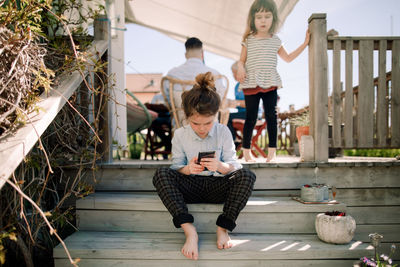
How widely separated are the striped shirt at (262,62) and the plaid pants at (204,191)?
101cm

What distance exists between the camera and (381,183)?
212 centimetres

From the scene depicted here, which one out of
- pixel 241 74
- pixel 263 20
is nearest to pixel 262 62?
pixel 241 74

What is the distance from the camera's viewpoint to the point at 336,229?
5.06 ft

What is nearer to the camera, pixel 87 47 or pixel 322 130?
pixel 87 47

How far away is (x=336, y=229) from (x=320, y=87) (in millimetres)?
1126

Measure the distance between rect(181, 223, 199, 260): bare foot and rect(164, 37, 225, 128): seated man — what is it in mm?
1577

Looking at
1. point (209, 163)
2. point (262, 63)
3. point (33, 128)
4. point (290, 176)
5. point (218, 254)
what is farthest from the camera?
point (262, 63)

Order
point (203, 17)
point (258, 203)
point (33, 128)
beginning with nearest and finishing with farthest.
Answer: point (33, 128) → point (258, 203) → point (203, 17)

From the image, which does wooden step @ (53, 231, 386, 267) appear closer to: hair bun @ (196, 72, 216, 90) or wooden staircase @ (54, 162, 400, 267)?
wooden staircase @ (54, 162, 400, 267)

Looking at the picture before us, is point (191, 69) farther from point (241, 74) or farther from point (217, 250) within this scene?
point (217, 250)

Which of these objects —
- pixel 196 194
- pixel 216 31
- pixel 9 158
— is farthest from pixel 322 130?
pixel 216 31

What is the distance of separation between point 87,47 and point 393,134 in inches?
97.2

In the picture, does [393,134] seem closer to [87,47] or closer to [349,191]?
[349,191]

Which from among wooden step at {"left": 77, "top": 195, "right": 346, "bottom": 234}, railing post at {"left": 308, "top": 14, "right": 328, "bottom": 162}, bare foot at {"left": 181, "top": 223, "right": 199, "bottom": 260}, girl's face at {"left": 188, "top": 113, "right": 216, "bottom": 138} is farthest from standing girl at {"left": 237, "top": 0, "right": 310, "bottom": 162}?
bare foot at {"left": 181, "top": 223, "right": 199, "bottom": 260}
